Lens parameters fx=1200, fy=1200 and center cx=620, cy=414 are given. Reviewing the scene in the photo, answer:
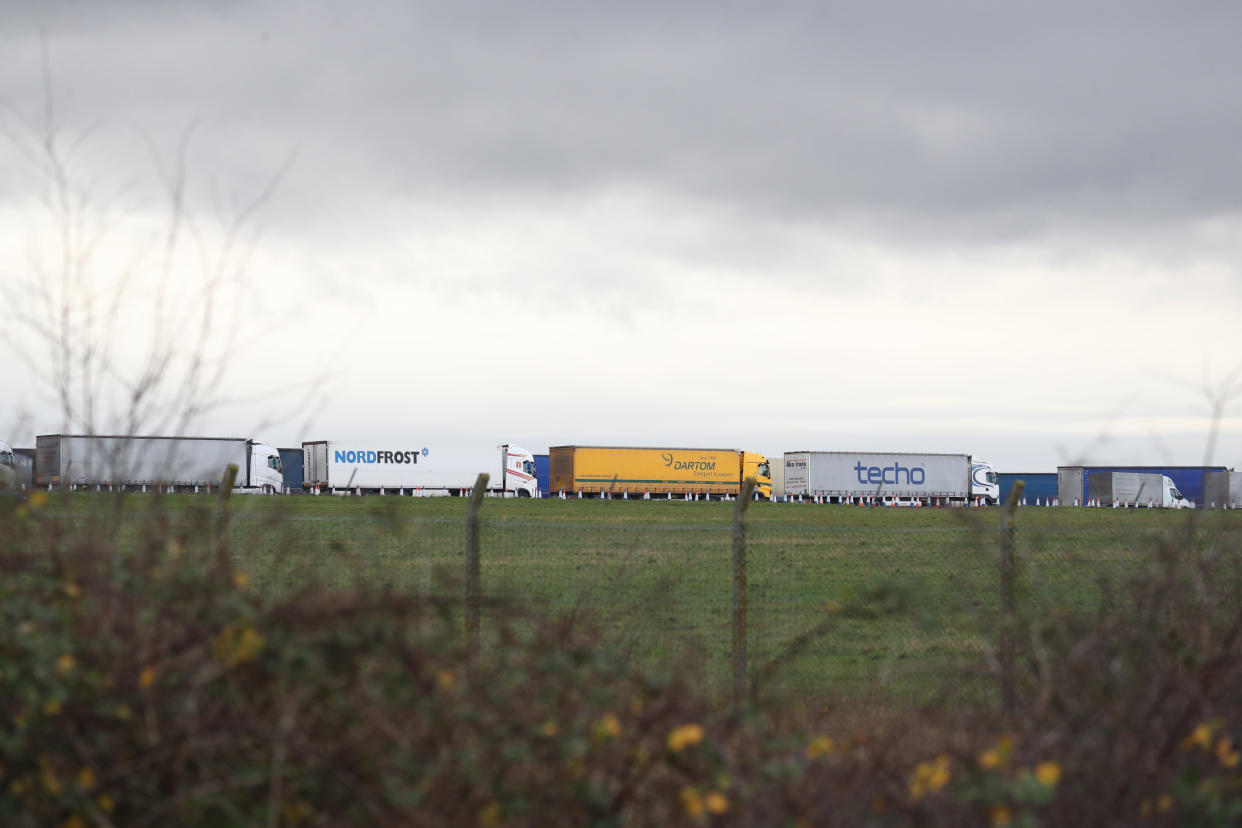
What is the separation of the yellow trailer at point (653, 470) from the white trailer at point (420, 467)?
273 cm

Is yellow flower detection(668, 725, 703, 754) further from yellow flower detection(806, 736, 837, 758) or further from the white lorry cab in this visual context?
the white lorry cab

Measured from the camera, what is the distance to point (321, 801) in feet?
13.3

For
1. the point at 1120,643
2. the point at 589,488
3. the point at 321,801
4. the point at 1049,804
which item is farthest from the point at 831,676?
the point at 589,488

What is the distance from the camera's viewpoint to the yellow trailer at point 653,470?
227ft

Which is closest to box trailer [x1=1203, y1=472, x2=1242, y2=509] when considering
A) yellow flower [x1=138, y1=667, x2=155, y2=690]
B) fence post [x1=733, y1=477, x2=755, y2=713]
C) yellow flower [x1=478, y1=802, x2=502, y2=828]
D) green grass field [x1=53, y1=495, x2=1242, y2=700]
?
green grass field [x1=53, y1=495, x2=1242, y2=700]

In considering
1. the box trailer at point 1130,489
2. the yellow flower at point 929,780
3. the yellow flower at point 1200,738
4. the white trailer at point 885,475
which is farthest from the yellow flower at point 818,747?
the box trailer at point 1130,489

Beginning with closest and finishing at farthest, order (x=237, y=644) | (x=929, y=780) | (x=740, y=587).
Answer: (x=929, y=780)
(x=237, y=644)
(x=740, y=587)

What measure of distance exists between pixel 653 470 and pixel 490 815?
6741 centimetres

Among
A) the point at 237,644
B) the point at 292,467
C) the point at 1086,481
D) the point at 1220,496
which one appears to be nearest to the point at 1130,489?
the point at 1086,481

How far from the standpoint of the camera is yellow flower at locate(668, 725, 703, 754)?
146 inches

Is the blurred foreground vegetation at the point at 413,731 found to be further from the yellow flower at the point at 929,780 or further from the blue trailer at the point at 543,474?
the blue trailer at the point at 543,474

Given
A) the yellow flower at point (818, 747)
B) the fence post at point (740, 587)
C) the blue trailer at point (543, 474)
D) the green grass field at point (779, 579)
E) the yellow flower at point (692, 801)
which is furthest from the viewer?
the blue trailer at point (543, 474)

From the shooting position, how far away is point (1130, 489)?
71.2 m

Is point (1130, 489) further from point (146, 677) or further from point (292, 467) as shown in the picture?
point (146, 677)
